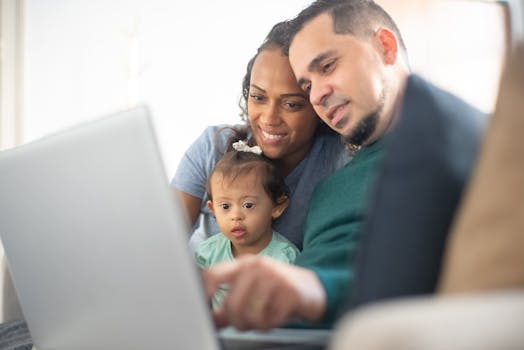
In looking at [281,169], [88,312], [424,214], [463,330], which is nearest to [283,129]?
[281,169]

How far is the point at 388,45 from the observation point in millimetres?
1687

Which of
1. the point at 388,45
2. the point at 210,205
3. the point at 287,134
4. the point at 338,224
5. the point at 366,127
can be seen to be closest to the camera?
the point at 338,224

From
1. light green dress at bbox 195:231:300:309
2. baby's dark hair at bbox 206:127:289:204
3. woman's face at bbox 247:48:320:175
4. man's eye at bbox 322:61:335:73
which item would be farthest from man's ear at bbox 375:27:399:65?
light green dress at bbox 195:231:300:309

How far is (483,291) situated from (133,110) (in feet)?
1.38

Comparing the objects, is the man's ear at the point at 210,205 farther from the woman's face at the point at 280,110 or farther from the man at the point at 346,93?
the man at the point at 346,93

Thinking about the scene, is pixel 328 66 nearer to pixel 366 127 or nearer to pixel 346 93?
pixel 346 93

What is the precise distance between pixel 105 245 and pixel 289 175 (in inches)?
46.0

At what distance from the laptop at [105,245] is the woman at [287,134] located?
888mm

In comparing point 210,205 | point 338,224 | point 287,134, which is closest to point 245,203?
point 210,205

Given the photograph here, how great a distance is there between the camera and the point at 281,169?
1.95 m

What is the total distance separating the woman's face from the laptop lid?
1005 millimetres

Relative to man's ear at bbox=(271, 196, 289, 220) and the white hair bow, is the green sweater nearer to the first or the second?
man's ear at bbox=(271, 196, 289, 220)

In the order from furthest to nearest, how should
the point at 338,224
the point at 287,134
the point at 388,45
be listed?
the point at 287,134, the point at 388,45, the point at 338,224

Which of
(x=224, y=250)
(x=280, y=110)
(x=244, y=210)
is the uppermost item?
(x=280, y=110)
